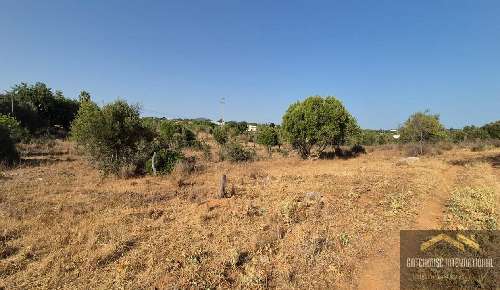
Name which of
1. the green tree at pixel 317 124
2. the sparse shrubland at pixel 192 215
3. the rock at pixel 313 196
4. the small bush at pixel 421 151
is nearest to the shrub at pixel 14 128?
the sparse shrubland at pixel 192 215

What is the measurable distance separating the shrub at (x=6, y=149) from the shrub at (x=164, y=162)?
823 centimetres

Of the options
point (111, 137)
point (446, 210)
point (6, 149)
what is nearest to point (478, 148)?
point (446, 210)

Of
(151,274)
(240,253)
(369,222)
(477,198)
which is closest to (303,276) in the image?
(240,253)

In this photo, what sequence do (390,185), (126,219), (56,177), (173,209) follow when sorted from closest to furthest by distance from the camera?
(126,219) < (173,209) < (390,185) < (56,177)

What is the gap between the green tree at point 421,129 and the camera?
110ft

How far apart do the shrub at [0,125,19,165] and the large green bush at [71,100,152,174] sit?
462cm

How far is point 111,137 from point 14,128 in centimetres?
1350

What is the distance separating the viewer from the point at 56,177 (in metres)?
14.0

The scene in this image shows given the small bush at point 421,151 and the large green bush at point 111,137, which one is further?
the small bush at point 421,151

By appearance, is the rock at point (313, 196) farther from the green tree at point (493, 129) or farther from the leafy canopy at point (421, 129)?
the green tree at point (493, 129)

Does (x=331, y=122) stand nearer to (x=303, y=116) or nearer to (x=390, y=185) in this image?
(x=303, y=116)

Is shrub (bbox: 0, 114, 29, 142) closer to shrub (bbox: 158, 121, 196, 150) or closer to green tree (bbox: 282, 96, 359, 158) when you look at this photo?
shrub (bbox: 158, 121, 196, 150)

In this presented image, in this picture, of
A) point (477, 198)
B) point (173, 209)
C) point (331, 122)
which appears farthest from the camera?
point (331, 122)

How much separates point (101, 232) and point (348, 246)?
18.6 feet
